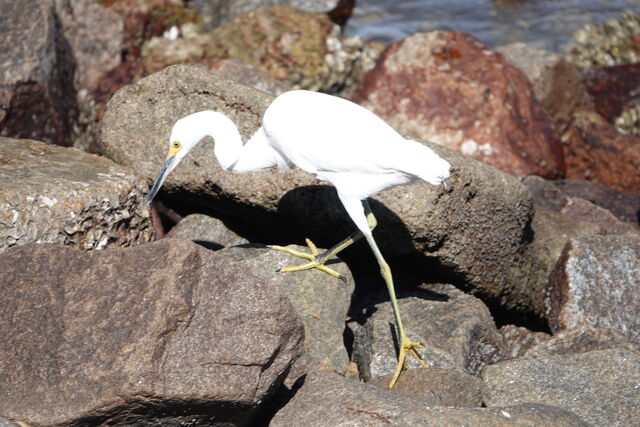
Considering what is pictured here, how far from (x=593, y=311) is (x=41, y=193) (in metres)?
3.56

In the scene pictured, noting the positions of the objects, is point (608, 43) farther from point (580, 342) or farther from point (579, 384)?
point (579, 384)

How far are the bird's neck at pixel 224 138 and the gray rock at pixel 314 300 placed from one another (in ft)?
1.94

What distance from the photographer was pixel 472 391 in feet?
13.6

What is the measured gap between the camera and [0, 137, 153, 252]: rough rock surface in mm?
4359

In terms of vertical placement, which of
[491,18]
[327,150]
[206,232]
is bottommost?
[491,18]

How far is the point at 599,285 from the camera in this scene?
17.4 ft

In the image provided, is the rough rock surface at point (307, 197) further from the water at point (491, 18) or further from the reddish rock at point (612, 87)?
the water at point (491, 18)

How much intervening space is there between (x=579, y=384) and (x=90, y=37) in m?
6.46

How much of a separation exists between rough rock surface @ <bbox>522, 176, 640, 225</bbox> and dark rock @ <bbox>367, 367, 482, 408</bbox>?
9.63 feet

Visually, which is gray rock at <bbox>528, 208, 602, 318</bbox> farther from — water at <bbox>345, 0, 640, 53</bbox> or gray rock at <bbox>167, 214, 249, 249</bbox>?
water at <bbox>345, 0, 640, 53</bbox>

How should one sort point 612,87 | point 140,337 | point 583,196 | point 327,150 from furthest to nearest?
point 612,87 < point 583,196 < point 327,150 < point 140,337

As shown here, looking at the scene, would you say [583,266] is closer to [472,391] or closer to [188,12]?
[472,391]

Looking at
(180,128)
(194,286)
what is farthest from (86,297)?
(180,128)

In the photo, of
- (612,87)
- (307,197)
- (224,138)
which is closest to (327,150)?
(307,197)
